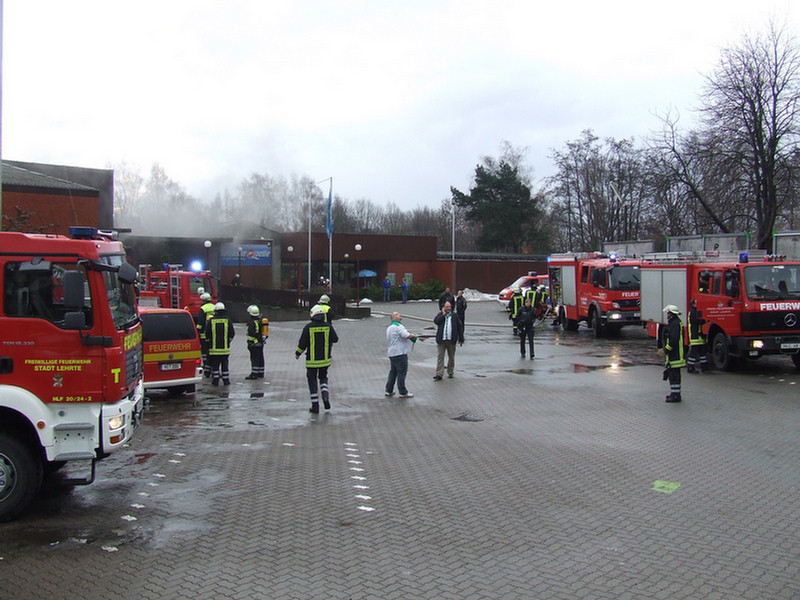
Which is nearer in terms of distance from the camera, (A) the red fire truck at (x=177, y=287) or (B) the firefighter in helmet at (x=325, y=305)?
(B) the firefighter in helmet at (x=325, y=305)

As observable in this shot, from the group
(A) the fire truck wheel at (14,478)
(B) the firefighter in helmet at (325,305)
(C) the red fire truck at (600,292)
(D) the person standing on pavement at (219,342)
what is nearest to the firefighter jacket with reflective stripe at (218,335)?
(D) the person standing on pavement at (219,342)

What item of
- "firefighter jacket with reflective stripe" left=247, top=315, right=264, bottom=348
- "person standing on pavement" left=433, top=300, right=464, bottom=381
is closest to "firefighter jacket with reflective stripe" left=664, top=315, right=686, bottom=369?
"person standing on pavement" left=433, top=300, right=464, bottom=381

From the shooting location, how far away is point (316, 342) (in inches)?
490

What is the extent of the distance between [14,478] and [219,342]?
9078 millimetres

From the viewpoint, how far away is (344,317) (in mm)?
36188

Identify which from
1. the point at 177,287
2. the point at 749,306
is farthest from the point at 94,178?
the point at 749,306

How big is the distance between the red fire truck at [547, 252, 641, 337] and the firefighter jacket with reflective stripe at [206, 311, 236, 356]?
14755mm

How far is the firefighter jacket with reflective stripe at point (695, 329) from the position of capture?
17.1 m

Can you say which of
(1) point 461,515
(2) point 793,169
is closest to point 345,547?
(1) point 461,515

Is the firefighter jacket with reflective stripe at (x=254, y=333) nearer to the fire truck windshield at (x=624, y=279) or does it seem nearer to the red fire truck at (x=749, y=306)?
the red fire truck at (x=749, y=306)

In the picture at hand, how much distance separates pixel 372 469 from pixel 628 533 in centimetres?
324

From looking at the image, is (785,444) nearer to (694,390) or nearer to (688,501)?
(688,501)

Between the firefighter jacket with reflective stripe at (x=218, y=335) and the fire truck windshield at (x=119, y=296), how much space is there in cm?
749

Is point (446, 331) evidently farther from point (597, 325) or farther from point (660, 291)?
point (597, 325)
